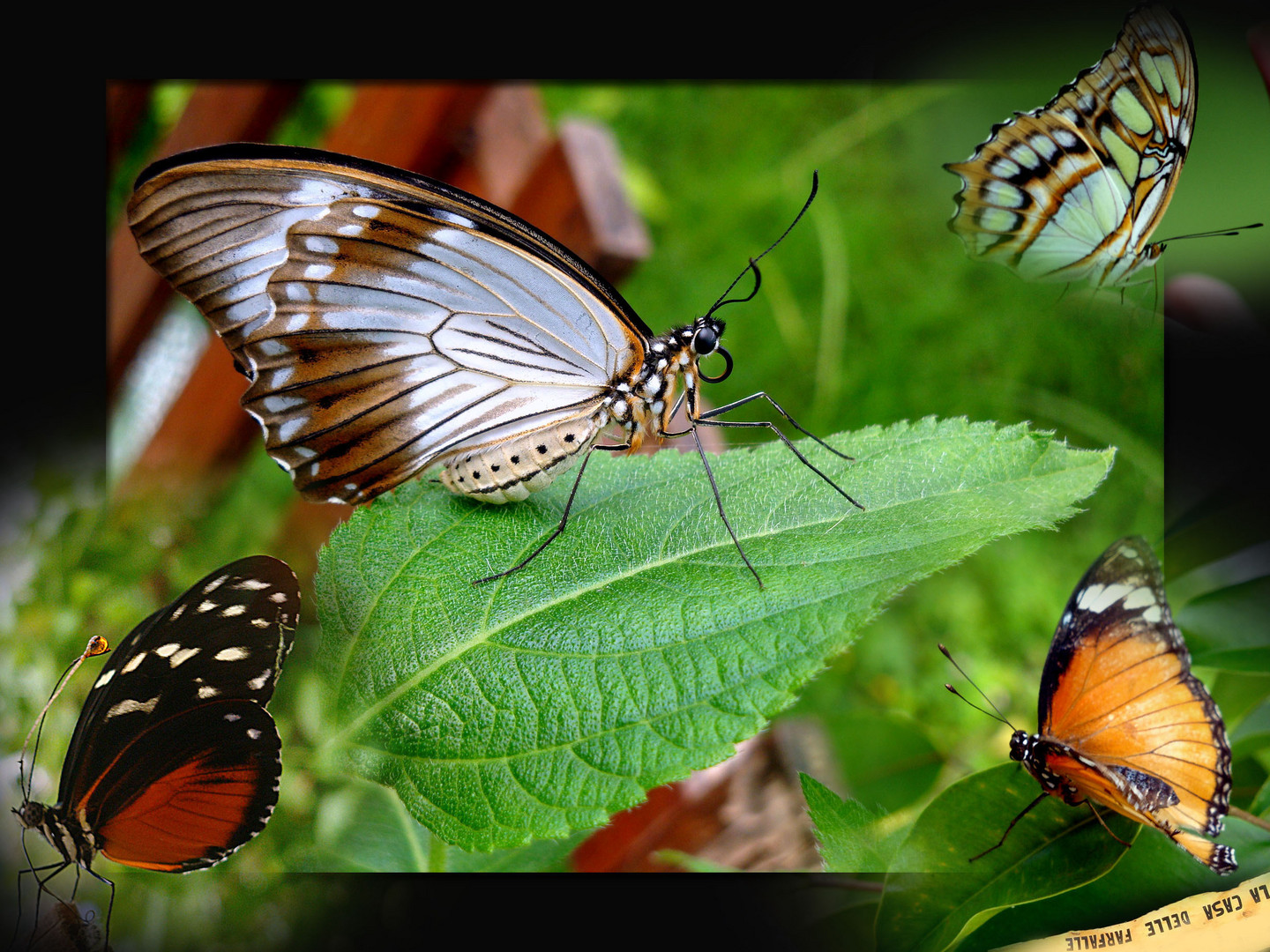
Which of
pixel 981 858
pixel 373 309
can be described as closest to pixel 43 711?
pixel 373 309

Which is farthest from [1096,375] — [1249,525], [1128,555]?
[1128,555]

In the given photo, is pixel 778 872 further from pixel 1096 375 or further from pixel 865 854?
pixel 1096 375

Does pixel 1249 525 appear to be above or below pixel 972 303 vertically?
below

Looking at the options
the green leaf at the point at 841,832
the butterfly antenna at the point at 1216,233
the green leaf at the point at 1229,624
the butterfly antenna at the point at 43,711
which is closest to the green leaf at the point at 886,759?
the green leaf at the point at 841,832

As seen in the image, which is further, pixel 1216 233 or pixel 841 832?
pixel 1216 233

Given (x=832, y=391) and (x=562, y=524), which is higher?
(x=832, y=391)

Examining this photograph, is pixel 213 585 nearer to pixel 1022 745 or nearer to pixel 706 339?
pixel 706 339

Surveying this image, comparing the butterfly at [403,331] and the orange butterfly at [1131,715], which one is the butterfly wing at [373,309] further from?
the orange butterfly at [1131,715]
